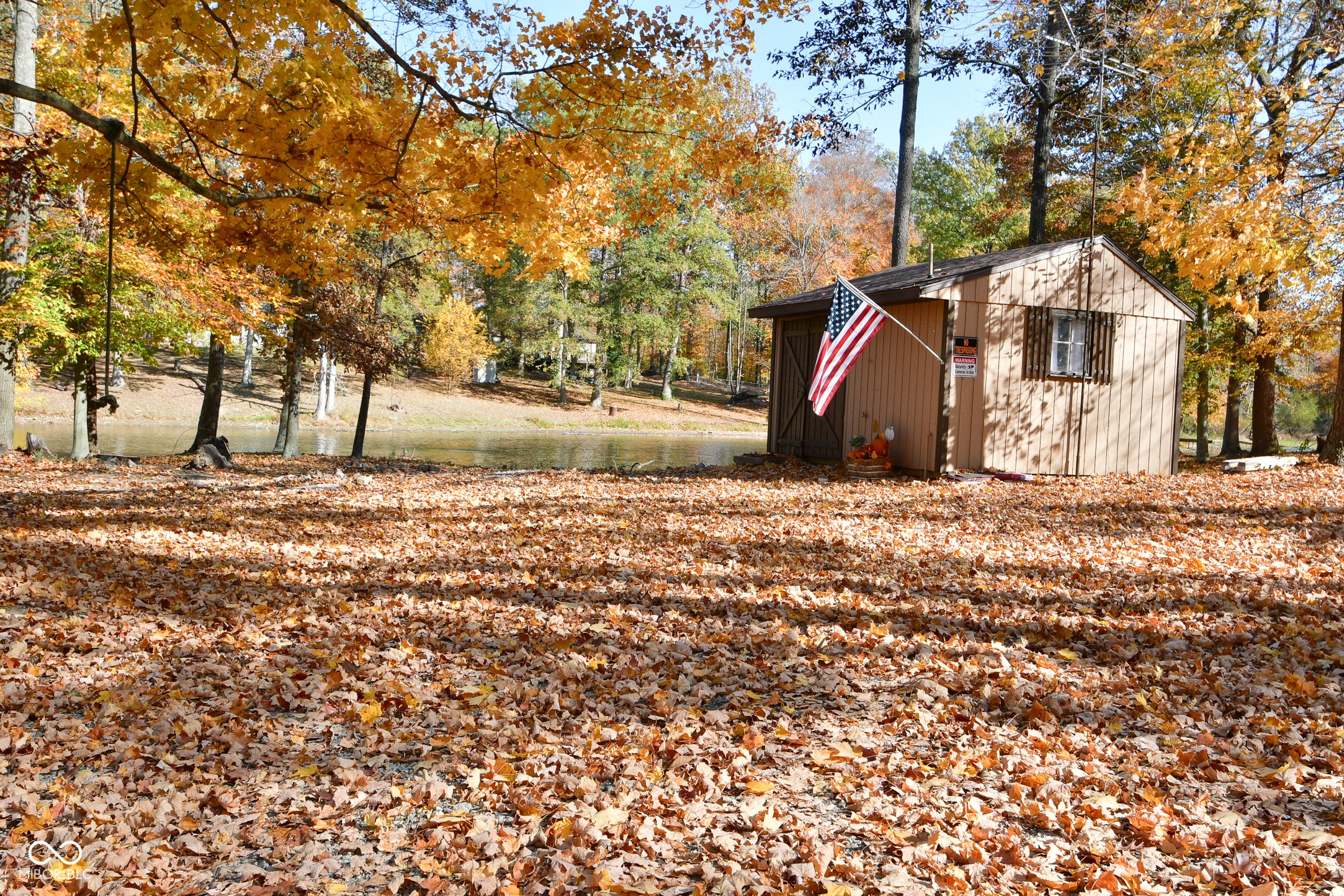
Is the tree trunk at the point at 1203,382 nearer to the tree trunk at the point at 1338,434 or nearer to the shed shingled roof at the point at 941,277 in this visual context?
the tree trunk at the point at 1338,434

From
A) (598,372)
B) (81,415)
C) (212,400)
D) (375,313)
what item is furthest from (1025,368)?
(598,372)

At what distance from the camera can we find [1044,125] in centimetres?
1884

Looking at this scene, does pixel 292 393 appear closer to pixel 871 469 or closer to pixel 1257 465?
pixel 871 469

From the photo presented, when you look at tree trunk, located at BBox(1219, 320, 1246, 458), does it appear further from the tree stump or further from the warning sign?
the tree stump

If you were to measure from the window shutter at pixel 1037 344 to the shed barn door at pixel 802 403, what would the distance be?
2.93 meters

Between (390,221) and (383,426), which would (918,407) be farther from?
(383,426)

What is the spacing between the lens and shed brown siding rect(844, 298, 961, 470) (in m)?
13.2

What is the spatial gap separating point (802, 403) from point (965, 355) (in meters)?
3.39

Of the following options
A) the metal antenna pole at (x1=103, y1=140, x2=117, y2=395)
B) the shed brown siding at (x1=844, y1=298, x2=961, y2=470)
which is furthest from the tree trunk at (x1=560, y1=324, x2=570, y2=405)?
the metal antenna pole at (x1=103, y1=140, x2=117, y2=395)

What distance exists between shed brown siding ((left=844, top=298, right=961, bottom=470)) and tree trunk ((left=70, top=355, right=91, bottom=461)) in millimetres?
12707

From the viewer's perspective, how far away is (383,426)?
3177 centimetres

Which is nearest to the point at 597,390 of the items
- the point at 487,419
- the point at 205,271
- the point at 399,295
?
the point at 487,419

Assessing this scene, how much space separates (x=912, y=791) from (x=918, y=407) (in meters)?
10.8

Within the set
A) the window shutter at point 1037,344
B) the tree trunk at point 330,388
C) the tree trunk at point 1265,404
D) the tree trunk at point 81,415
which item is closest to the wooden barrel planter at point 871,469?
the window shutter at point 1037,344
